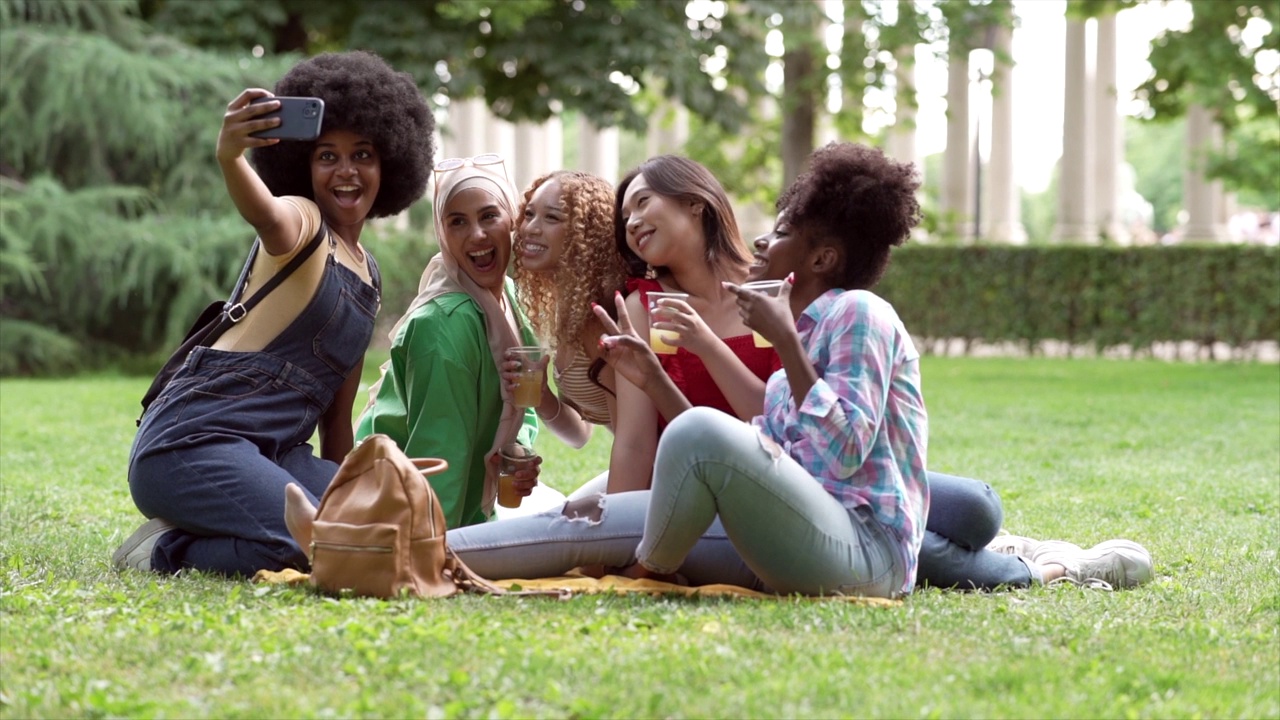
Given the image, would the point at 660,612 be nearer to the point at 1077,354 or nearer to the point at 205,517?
the point at 205,517

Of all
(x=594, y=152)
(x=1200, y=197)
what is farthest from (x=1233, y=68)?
(x=594, y=152)

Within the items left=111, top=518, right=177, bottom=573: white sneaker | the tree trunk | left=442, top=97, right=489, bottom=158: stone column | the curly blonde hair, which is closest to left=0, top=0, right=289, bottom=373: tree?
the tree trunk

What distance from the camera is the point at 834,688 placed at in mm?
3842

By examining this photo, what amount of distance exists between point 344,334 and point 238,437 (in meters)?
0.54

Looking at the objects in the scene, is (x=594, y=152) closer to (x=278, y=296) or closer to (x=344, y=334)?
(x=344, y=334)

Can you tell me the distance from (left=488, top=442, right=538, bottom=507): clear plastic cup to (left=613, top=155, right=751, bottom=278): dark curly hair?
2.73ft

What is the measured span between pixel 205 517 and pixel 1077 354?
1869cm

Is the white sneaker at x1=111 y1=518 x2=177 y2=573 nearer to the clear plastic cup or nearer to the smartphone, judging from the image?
the clear plastic cup

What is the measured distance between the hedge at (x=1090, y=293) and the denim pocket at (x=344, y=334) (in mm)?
16560

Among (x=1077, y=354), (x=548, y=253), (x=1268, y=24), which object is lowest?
(x=1077, y=354)

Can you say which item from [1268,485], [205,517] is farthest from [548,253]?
[1268,485]

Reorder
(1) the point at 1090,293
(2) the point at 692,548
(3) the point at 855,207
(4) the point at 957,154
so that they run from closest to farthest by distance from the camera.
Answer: (3) the point at 855,207, (2) the point at 692,548, (1) the point at 1090,293, (4) the point at 957,154

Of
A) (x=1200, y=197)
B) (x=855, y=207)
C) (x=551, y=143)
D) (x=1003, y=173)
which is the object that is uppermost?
(x=551, y=143)

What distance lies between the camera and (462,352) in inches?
224
